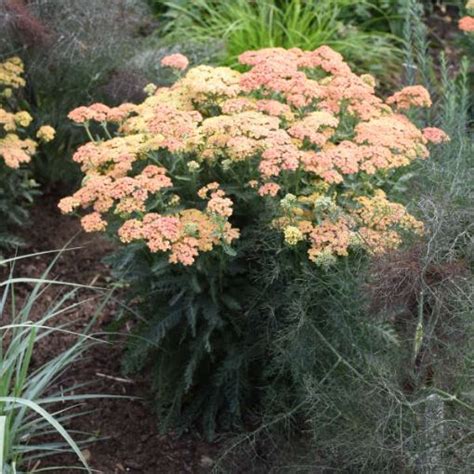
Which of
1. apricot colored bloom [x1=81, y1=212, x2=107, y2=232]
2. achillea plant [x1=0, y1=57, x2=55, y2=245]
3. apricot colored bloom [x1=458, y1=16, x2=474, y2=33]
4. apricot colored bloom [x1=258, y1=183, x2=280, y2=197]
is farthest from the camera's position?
apricot colored bloom [x1=458, y1=16, x2=474, y2=33]

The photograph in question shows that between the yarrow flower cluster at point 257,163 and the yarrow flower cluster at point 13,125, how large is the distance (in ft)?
1.68

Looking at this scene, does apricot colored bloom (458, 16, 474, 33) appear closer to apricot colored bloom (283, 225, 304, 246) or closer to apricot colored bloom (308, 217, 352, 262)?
apricot colored bloom (308, 217, 352, 262)

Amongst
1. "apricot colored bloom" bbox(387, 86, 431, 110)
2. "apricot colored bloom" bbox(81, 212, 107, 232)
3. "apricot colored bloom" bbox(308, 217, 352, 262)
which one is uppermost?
"apricot colored bloom" bbox(387, 86, 431, 110)

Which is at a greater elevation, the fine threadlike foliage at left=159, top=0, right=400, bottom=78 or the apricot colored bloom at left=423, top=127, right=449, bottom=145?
the apricot colored bloom at left=423, top=127, right=449, bottom=145

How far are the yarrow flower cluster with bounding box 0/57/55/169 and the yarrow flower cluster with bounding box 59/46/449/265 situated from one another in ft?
1.68

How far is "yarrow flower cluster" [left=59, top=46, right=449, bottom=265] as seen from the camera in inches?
113

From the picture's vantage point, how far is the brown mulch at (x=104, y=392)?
3342 mm

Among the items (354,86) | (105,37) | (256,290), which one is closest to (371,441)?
(256,290)

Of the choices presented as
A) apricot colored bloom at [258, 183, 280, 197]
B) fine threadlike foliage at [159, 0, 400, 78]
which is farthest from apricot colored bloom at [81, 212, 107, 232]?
fine threadlike foliage at [159, 0, 400, 78]

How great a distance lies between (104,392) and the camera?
11.9 feet

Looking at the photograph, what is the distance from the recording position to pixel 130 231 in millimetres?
2820

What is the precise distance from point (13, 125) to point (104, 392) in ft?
3.95

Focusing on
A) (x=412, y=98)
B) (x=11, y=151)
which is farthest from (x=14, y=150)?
(x=412, y=98)

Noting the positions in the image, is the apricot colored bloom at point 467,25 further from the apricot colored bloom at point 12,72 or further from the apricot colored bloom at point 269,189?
the apricot colored bloom at point 12,72
